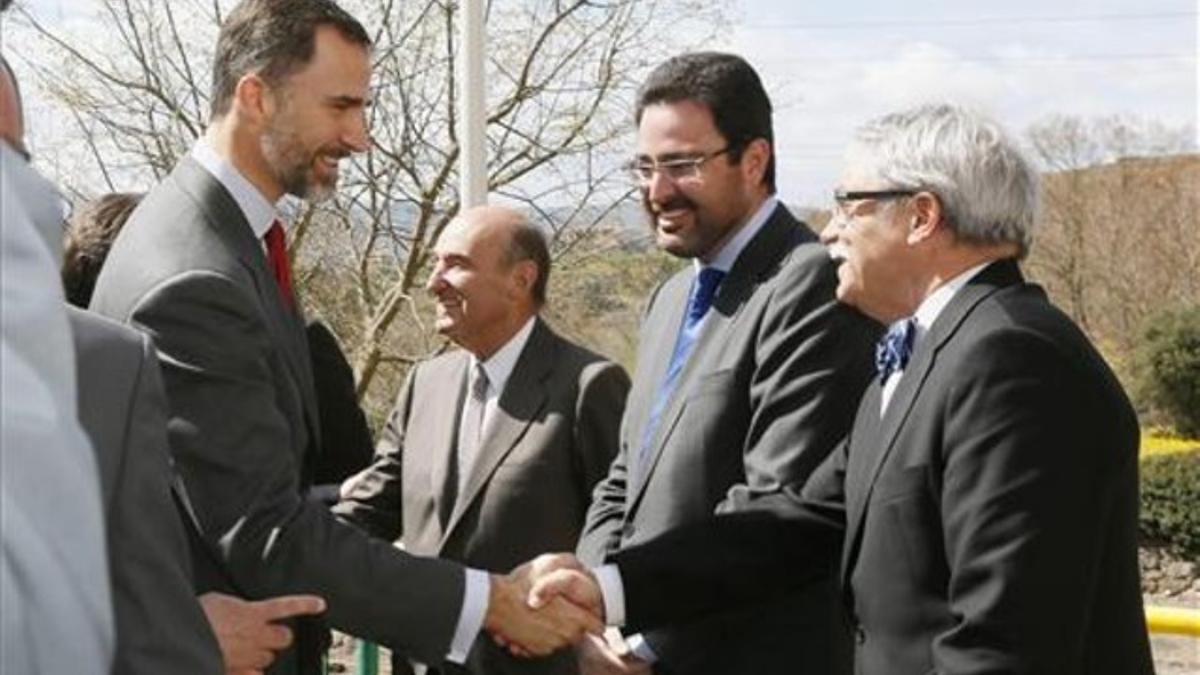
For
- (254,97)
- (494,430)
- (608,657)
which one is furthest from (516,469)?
(254,97)

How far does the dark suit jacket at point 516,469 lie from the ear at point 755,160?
2.75 ft

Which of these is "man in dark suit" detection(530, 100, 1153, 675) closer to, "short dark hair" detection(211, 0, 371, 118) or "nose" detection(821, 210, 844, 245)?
"nose" detection(821, 210, 844, 245)

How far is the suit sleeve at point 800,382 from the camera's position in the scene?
3537 millimetres

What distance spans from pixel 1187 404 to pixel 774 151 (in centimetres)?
2267

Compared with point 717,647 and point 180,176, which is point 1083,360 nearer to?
point 717,647

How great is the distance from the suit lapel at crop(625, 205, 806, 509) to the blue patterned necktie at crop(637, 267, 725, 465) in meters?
0.03

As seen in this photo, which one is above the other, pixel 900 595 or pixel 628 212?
pixel 900 595

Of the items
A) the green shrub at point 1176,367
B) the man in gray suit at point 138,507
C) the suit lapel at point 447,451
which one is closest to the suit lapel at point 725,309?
the suit lapel at point 447,451

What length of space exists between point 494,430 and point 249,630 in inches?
66.8

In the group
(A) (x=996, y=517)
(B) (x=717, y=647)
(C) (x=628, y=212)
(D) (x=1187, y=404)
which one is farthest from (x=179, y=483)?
(D) (x=1187, y=404)

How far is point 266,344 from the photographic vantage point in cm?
325

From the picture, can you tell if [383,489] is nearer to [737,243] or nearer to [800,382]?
[737,243]

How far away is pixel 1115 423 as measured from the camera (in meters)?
2.78

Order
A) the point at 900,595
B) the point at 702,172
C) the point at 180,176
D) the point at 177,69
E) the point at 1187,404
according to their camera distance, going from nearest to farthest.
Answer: the point at 900,595, the point at 180,176, the point at 702,172, the point at 177,69, the point at 1187,404
